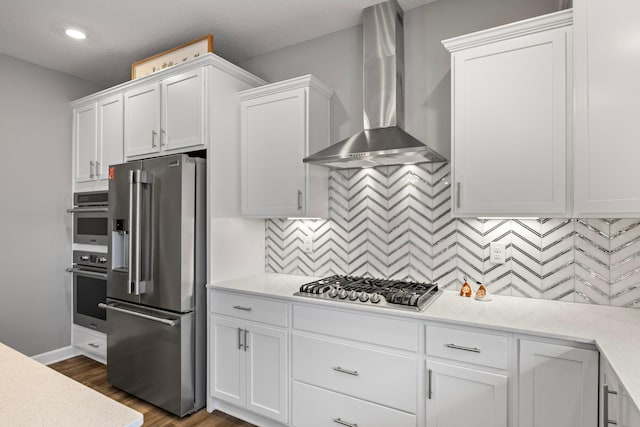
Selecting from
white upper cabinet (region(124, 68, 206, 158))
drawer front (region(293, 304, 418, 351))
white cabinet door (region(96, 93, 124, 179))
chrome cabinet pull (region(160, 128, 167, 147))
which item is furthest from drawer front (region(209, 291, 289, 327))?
white cabinet door (region(96, 93, 124, 179))

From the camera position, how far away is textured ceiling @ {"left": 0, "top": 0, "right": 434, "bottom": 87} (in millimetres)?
2395

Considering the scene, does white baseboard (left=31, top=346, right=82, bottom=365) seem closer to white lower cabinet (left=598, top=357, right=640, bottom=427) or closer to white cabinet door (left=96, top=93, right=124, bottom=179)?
white cabinet door (left=96, top=93, right=124, bottom=179)

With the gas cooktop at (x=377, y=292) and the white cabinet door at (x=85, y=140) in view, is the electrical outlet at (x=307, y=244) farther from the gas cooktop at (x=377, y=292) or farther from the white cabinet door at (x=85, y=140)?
the white cabinet door at (x=85, y=140)

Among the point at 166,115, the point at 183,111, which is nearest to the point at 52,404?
the point at 183,111

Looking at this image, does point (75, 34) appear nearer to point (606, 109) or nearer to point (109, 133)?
point (109, 133)

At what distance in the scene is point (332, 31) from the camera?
2752mm

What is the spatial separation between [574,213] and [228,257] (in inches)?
84.8

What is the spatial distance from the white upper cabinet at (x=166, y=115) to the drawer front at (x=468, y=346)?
195 cm

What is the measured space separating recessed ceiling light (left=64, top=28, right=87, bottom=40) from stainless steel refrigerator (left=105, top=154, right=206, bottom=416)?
3.51 feet

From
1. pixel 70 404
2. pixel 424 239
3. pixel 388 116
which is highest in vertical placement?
pixel 388 116

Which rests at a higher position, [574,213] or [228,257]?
[574,213]

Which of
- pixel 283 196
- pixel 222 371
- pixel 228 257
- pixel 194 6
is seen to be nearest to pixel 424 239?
pixel 283 196

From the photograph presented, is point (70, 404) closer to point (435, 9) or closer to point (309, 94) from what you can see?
point (309, 94)

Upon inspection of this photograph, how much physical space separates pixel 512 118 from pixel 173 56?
8.13 feet
